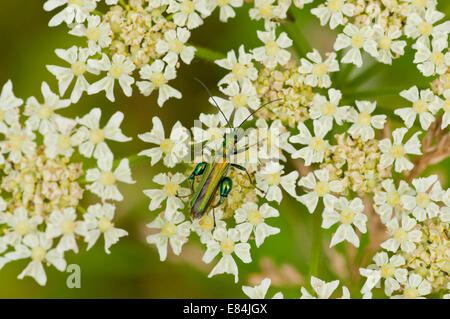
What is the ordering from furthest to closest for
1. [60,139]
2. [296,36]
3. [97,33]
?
[296,36] → [97,33] → [60,139]

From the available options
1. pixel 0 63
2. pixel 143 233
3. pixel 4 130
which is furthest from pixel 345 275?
pixel 0 63

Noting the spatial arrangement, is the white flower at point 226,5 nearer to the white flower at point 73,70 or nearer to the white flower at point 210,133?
the white flower at point 210,133

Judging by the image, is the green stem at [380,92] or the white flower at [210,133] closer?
the white flower at [210,133]

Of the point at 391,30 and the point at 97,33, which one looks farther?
the point at 391,30

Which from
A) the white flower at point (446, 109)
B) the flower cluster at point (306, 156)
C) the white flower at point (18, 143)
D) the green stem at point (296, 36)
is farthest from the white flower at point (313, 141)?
the white flower at point (18, 143)

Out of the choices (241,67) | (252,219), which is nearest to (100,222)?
(252,219)

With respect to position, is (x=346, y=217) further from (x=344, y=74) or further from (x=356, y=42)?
(x=356, y=42)
